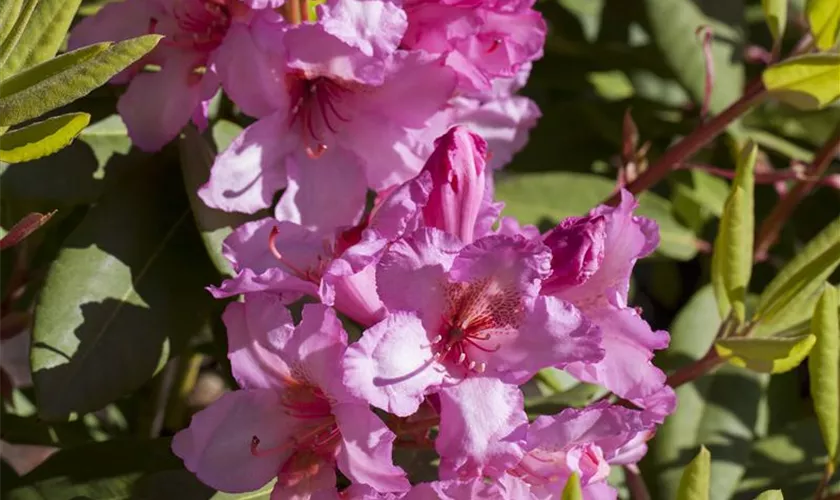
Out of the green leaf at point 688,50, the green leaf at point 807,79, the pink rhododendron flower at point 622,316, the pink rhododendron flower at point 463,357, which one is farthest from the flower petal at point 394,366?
the green leaf at point 688,50

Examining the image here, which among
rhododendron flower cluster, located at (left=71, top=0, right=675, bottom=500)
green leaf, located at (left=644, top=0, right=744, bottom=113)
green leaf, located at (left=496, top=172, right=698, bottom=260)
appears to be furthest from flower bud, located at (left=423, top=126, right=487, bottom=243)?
green leaf, located at (left=644, top=0, right=744, bottom=113)

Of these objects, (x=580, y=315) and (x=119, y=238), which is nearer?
(x=580, y=315)

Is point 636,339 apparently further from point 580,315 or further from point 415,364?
point 415,364

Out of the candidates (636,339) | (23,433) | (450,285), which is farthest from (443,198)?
(23,433)

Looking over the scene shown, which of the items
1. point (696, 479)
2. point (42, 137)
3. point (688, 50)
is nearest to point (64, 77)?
point (42, 137)

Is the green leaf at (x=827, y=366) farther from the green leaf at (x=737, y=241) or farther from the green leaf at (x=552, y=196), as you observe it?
the green leaf at (x=552, y=196)

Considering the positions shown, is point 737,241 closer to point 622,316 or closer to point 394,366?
point 622,316
